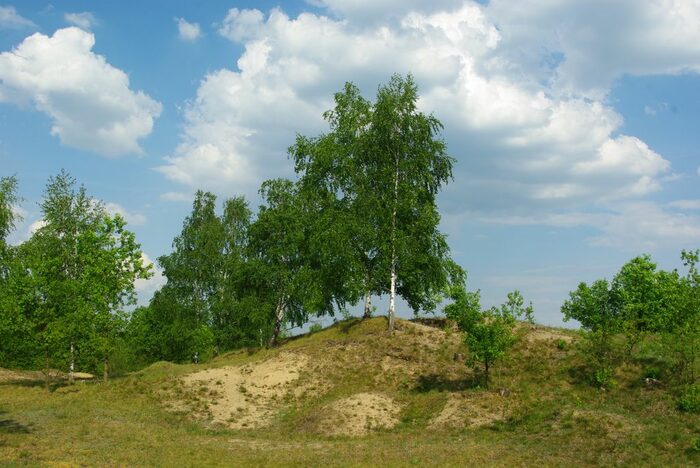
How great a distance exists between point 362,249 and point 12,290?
2678 cm

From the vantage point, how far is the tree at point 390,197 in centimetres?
4381

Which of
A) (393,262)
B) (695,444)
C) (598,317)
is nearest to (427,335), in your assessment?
(393,262)

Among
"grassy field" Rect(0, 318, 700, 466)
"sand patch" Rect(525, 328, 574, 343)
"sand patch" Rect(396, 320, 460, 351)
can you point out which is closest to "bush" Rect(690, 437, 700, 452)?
"grassy field" Rect(0, 318, 700, 466)

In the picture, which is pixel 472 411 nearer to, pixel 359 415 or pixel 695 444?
pixel 359 415

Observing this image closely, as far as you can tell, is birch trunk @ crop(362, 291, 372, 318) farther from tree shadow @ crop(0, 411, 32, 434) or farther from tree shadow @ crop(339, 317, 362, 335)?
tree shadow @ crop(0, 411, 32, 434)

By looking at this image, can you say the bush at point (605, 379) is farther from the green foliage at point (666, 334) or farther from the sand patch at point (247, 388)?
the sand patch at point (247, 388)

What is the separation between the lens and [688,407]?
2642 cm

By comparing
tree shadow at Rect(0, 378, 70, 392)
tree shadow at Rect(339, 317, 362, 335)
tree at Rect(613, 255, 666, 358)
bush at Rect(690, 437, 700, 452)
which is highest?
tree at Rect(613, 255, 666, 358)

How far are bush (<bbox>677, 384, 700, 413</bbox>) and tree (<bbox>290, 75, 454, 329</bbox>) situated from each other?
20.2 metres

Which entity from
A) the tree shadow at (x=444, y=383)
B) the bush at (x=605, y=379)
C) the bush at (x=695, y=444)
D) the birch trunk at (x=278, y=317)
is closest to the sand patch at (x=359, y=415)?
the tree shadow at (x=444, y=383)

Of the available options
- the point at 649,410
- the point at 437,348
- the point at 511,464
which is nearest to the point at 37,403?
the point at 437,348

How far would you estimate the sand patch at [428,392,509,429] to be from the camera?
2988 cm

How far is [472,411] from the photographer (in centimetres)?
3086

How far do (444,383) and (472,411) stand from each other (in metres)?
6.01
